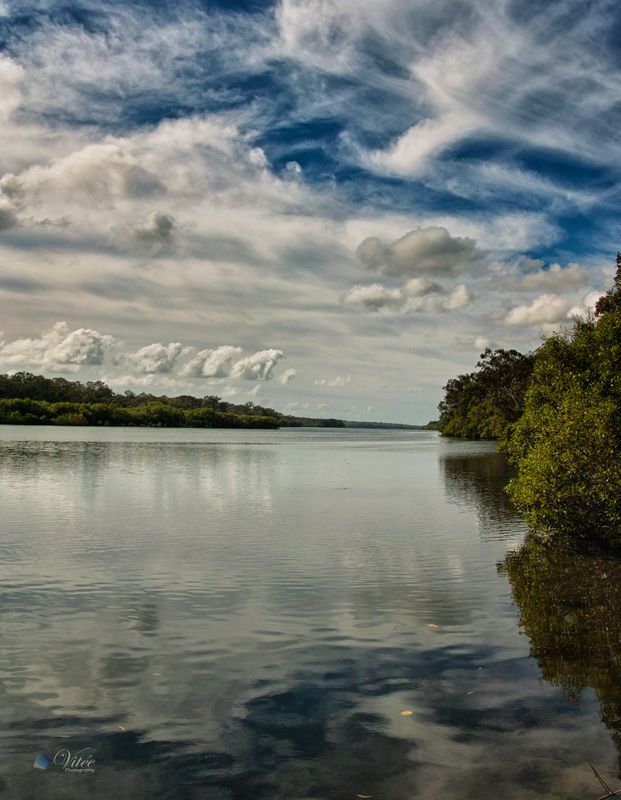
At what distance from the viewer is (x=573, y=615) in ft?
41.8

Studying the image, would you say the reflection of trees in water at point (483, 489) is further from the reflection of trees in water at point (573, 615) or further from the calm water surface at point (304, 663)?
the reflection of trees in water at point (573, 615)

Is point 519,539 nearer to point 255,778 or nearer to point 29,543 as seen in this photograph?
point 29,543

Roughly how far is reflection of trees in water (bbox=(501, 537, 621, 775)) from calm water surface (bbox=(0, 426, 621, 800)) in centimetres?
5

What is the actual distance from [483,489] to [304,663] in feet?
102

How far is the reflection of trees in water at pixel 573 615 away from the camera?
363 inches

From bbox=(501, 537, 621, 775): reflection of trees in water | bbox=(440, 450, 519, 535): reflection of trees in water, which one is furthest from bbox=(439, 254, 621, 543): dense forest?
bbox=(440, 450, 519, 535): reflection of trees in water

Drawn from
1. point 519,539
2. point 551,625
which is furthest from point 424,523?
point 551,625

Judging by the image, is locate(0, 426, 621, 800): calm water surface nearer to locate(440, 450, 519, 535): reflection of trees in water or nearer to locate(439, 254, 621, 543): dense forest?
locate(439, 254, 621, 543): dense forest

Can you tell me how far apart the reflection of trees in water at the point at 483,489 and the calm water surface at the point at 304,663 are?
453 cm

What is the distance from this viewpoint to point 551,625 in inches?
476

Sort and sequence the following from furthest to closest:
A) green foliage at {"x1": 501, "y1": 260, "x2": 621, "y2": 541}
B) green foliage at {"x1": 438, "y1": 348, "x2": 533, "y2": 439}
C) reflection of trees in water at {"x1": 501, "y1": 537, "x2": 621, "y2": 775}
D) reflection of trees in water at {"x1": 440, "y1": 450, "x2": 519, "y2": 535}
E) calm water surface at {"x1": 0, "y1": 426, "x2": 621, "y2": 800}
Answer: green foliage at {"x1": 438, "y1": 348, "x2": 533, "y2": 439}
reflection of trees in water at {"x1": 440, "y1": 450, "x2": 519, "y2": 535}
green foliage at {"x1": 501, "y1": 260, "x2": 621, "y2": 541}
reflection of trees in water at {"x1": 501, "y1": 537, "x2": 621, "y2": 775}
calm water surface at {"x1": 0, "y1": 426, "x2": 621, "y2": 800}

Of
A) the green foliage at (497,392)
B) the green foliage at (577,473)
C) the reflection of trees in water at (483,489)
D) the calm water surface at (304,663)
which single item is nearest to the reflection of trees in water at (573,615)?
the calm water surface at (304,663)

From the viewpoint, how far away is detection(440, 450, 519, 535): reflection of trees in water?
89.8 ft

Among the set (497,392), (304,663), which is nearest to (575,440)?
(304,663)
